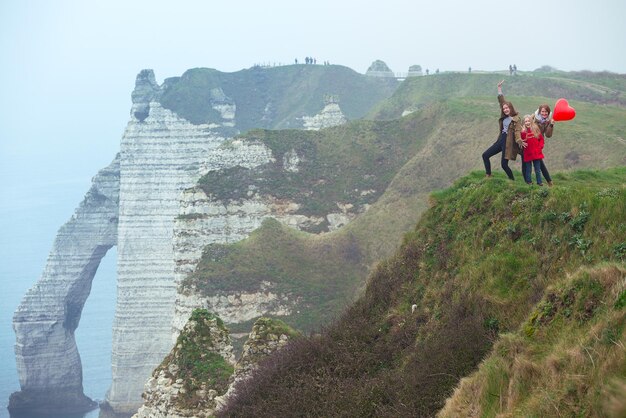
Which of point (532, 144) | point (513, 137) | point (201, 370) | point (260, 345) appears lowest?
point (201, 370)

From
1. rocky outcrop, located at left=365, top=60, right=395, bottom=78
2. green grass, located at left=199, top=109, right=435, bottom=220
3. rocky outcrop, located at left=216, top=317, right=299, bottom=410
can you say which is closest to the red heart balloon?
rocky outcrop, located at left=216, top=317, right=299, bottom=410

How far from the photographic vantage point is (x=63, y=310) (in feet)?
373

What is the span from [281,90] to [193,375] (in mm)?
147000

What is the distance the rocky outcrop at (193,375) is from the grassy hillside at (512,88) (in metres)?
58.0

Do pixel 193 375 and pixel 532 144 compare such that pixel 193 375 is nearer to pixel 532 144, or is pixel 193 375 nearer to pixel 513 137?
pixel 513 137

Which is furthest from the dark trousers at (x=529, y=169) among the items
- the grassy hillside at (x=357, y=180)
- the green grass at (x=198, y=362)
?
the grassy hillside at (x=357, y=180)

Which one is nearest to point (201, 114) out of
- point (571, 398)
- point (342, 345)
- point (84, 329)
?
point (84, 329)

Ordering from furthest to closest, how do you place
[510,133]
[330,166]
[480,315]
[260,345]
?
[330,166], [260,345], [510,133], [480,315]

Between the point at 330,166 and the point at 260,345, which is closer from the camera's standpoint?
the point at 260,345

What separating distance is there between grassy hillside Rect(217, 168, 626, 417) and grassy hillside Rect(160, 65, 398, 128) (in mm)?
112234

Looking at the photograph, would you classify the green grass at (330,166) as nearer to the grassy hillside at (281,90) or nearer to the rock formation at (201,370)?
the grassy hillside at (281,90)

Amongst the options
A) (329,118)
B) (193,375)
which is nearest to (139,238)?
(329,118)

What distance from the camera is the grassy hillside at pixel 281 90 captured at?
5679 inches

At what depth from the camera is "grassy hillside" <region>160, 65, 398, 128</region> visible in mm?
144250
